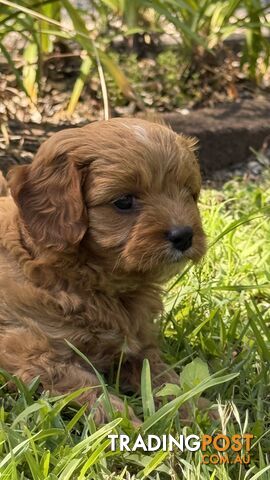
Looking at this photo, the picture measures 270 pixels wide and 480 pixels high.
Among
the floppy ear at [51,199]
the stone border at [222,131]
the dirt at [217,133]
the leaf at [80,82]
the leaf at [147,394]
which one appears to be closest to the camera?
the leaf at [147,394]

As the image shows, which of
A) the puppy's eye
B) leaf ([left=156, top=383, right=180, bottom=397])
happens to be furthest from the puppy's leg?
the puppy's eye

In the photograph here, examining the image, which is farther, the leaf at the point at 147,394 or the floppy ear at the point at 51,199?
the floppy ear at the point at 51,199

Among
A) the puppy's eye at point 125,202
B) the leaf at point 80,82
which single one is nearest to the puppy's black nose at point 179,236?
the puppy's eye at point 125,202

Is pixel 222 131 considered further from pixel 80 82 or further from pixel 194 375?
pixel 194 375

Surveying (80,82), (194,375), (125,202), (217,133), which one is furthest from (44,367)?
(217,133)

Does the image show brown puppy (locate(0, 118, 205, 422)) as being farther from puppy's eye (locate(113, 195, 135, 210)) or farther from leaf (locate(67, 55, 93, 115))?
leaf (locate(67, 55, 93, 115))

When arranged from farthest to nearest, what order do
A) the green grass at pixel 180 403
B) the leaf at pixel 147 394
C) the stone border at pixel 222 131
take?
the stone border at pixel 222 131, the leaf at pixel 147 394, the green grass at pixel 180 403

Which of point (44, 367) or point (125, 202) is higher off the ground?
point (125, 202)

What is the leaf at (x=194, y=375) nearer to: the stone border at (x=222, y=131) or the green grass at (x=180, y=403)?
the green grass at (x=180, y=403)
